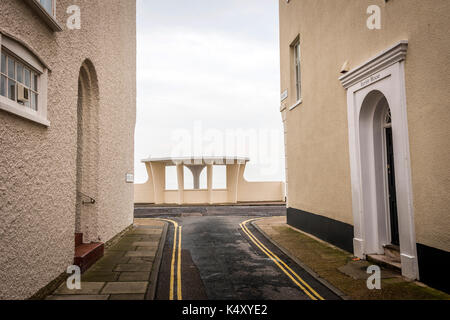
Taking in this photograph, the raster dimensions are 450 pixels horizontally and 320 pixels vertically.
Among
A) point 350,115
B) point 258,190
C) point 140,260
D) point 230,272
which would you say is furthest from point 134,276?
point 258,190

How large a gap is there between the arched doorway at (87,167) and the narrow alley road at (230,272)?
6.62ft

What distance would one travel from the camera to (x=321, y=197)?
10.2 m

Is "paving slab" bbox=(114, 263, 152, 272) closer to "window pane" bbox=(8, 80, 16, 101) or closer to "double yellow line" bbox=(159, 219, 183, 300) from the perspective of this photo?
"double yellow line" bbox=(159, 219, 183, 300)

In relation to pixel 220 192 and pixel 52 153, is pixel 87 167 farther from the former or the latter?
pixel 220 192

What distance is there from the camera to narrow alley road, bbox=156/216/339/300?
5500 mm

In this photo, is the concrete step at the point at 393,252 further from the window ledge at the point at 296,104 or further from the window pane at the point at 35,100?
the window pane at the point at 35,100

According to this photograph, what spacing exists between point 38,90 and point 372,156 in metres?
7.04

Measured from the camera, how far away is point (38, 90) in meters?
5.01

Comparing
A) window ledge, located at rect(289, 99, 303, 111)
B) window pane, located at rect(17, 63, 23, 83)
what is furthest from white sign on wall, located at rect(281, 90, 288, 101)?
window pane, located at rect(17, 63, 23, 83)

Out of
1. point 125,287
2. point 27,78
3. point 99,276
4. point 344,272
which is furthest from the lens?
point 344,272

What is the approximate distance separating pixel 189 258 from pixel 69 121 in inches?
167

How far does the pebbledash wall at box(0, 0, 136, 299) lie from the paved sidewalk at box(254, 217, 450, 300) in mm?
4818
